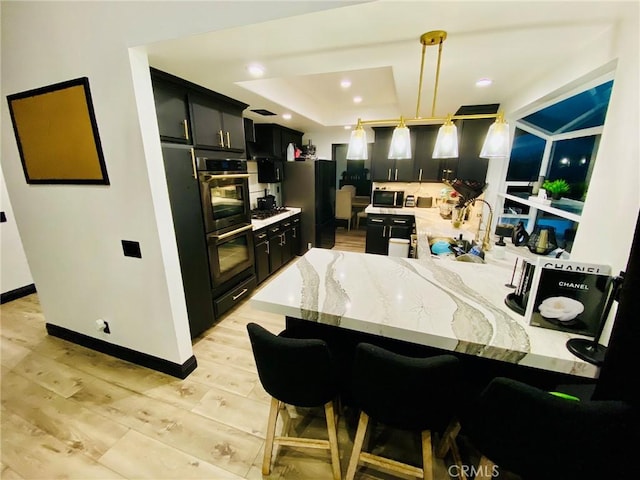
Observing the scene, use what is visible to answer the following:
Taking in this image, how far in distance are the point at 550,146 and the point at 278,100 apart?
278 cm

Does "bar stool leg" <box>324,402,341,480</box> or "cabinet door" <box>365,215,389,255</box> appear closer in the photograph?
"bar stool leg" <box>324,402,341,480</box>

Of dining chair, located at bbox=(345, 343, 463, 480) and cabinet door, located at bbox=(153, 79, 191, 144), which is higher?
cabinet door, located at bbox=(153, 79, 191, 144)

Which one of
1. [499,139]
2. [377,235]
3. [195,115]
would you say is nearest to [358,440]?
[499,139]

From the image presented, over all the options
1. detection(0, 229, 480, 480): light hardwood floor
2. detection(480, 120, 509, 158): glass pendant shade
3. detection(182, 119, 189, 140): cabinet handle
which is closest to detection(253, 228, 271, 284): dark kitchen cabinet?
detection(0, 229, 480, 480): light hardwood floor

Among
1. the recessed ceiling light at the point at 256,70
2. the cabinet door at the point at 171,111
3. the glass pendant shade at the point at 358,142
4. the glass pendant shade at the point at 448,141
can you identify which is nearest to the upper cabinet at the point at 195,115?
the cabinet door at the point at 171,111

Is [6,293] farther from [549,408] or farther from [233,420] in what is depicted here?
[549,408]

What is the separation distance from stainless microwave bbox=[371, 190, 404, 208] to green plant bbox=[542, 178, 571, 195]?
2.54 m

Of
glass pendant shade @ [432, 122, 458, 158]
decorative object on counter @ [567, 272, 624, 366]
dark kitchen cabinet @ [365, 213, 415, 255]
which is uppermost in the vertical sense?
glass pendant shade @ [432, 122, 458, 158]

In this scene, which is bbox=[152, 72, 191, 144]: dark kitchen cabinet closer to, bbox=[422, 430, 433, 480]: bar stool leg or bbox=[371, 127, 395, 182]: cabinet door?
bbox=[422, 430, 433, 480]: bar stool leg

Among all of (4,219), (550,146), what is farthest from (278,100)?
(4,219)

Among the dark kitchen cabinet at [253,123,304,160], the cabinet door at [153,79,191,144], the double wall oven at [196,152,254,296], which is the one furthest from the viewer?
the dark kitchen cabinet at [253,123,304,160]

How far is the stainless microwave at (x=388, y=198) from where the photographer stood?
456cm

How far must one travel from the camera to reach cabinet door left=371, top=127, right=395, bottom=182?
4.49 meters

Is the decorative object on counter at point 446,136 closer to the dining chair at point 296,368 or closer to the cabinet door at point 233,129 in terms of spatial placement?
the dining chair at point 296,368
